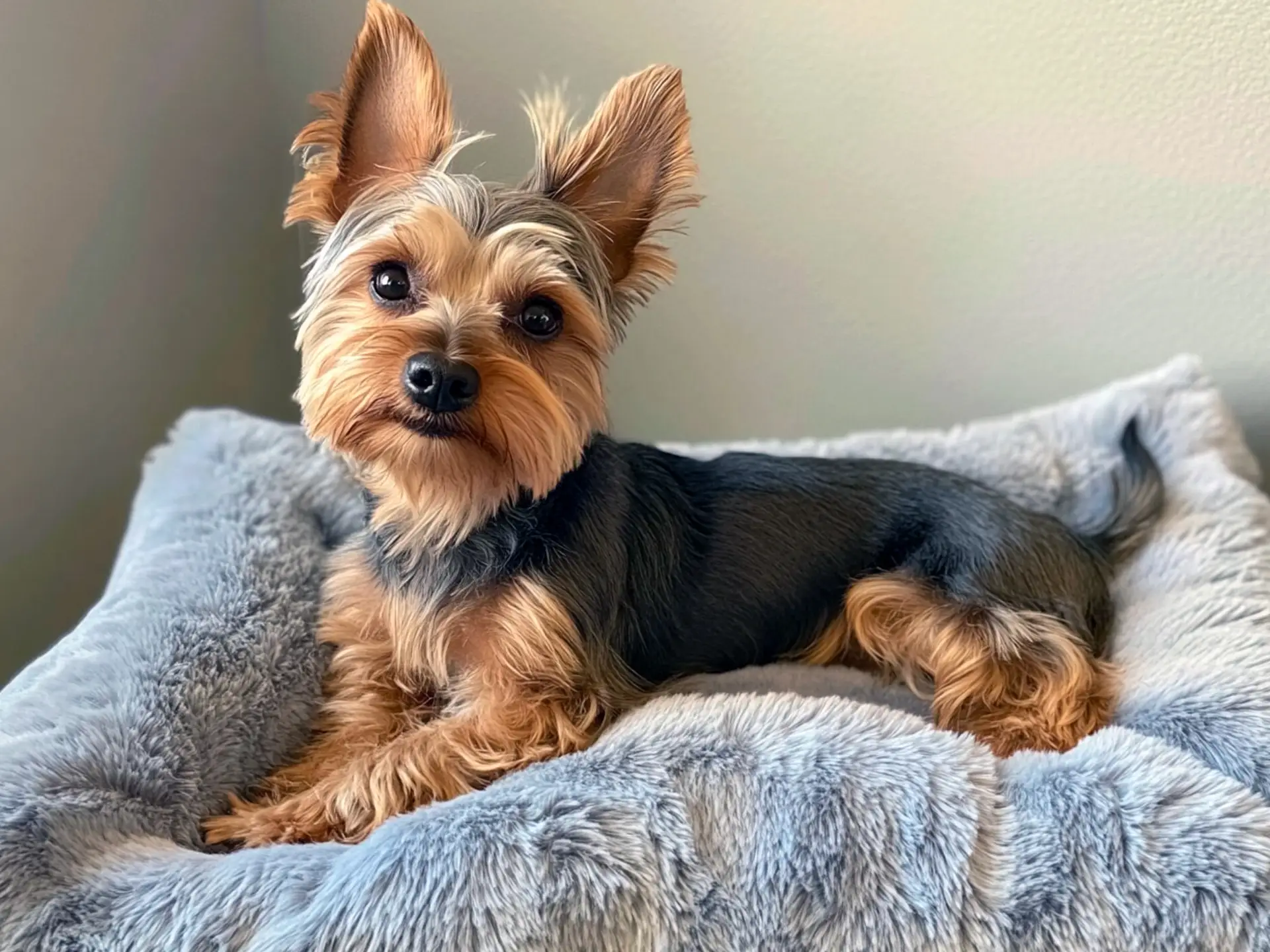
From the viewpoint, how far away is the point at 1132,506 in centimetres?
225

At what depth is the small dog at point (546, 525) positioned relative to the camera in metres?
1.60

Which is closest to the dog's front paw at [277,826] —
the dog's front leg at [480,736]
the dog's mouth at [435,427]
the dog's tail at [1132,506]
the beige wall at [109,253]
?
the dog's front leg at [480,736]

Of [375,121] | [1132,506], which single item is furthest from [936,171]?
[375,121]

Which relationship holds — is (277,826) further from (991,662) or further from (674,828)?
(991,662)

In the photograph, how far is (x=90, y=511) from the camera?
98.0 inches

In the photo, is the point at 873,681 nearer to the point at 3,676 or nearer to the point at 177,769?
the point at 177,769

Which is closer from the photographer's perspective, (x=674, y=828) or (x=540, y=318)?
(x=674, y=828)

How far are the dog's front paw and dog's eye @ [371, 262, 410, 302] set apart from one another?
774mm

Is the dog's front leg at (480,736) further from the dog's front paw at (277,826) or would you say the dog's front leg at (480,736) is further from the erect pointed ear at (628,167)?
the erect pointed ear at (628,167)

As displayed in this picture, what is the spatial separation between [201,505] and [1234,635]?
1.89 m

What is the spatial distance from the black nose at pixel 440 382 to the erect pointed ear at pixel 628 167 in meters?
0.40

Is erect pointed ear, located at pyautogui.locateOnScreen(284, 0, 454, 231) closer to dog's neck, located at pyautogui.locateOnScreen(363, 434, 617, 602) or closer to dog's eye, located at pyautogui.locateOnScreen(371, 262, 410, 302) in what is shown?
dog's eye, located at pyautogui.locateOnScreen(371, 262, 410, 302)

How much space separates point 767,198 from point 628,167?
0.95 meters

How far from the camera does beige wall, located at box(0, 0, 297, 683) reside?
7.06 ft
